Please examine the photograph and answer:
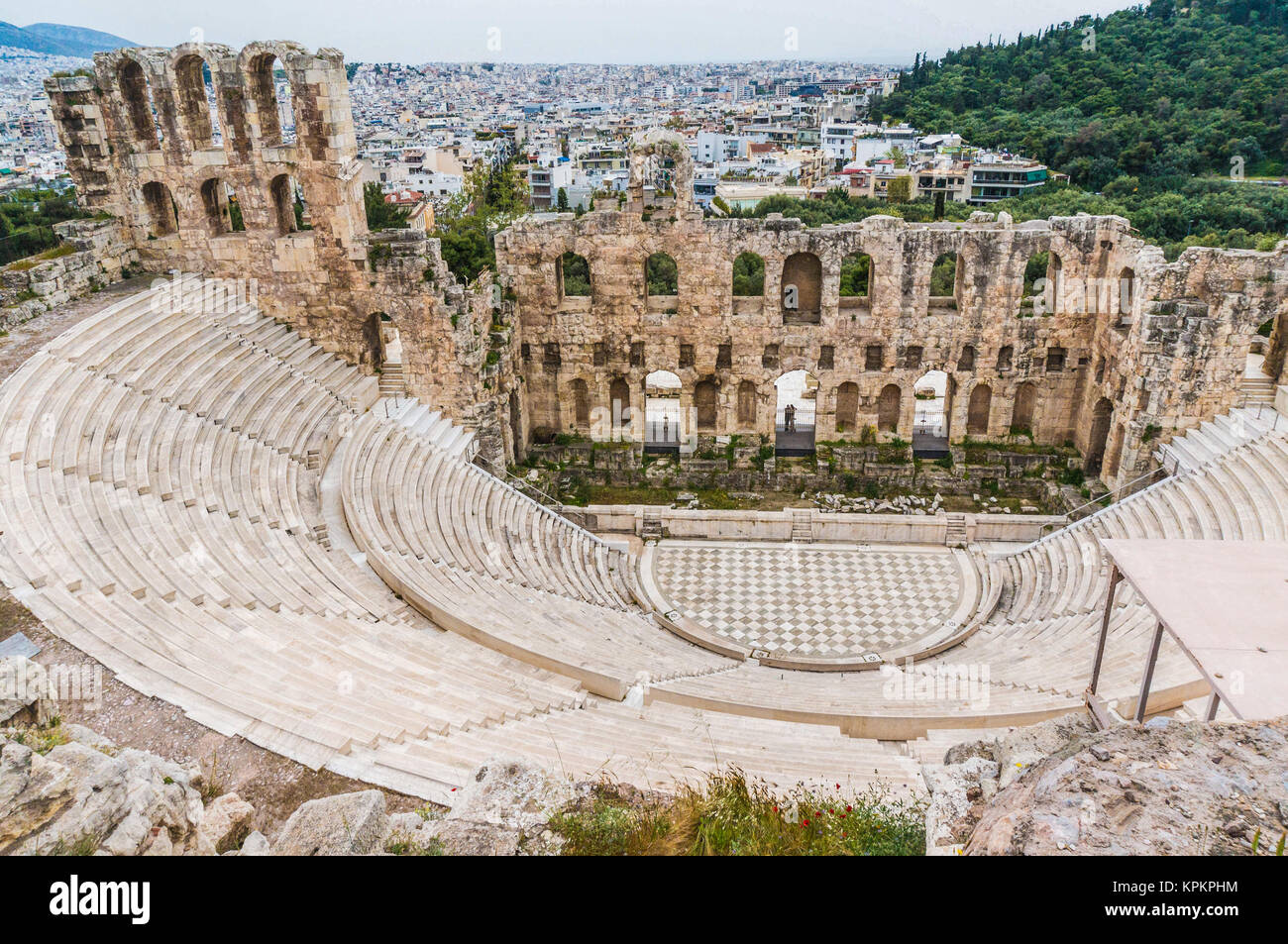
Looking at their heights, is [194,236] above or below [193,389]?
above

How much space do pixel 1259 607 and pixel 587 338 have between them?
19.5m

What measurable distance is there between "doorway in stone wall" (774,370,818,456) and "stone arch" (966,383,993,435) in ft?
15.6

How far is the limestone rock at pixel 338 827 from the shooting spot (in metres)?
6.29

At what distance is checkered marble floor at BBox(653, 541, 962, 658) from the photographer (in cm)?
1908

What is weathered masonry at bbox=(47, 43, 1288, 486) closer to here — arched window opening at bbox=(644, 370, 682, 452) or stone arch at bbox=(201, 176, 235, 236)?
stone arch at bbox=(201, 176, 235, 236)

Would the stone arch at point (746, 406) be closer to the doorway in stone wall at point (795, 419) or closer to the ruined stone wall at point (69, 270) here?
the doorway in stone wall at point (795, 419)

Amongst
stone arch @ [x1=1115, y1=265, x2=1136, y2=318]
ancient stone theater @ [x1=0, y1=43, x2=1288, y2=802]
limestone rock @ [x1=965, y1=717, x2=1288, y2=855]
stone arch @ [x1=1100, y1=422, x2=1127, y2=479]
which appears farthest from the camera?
stone arch @ [x1=1115, y1=265, x2=1136, y2=318]

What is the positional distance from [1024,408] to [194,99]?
82.5 feet

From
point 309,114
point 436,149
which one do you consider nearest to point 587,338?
point 309,114

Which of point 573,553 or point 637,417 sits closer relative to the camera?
point 573,553

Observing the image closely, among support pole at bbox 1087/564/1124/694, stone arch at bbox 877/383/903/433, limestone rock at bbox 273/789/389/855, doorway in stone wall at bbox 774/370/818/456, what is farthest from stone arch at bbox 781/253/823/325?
limestone rock at bbox 273/789/389/855

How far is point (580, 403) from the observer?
2703 centimetres

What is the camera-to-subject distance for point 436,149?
97.6 metres
